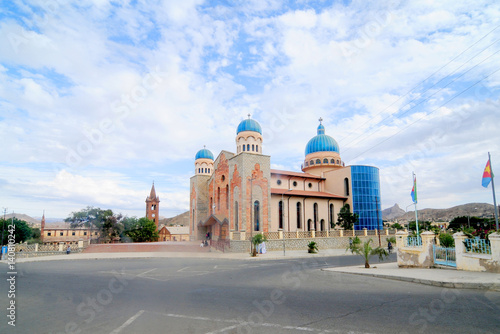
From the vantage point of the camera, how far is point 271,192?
35969 millimetres

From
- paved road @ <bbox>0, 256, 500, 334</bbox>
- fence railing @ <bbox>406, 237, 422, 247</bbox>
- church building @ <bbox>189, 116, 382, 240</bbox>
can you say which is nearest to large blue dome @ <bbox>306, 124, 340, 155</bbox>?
church building @ <bbox>189, 116, 382, 240</bbox>

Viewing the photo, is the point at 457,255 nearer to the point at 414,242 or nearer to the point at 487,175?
the point at 414,242

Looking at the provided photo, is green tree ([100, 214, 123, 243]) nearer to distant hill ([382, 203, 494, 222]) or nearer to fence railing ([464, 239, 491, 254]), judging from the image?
fence railing ([464, 239, 491, 254])

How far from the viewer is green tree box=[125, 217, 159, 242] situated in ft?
185

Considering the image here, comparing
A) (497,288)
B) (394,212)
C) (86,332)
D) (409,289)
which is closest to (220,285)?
(86,332)

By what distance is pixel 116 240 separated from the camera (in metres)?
54.5

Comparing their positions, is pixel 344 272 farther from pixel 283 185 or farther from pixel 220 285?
pixel 283 185

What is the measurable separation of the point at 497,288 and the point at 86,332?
1140cm

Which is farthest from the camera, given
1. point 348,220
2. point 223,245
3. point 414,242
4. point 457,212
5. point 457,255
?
point 457,212

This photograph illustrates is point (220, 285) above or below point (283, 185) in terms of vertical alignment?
below

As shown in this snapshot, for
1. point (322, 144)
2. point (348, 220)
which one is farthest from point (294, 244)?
point (322, 144)

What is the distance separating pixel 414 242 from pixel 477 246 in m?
2.92

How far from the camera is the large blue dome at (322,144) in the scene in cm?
4915

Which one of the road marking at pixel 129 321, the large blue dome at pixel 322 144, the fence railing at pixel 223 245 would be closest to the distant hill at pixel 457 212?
the large blue dome at pixel 322 144
